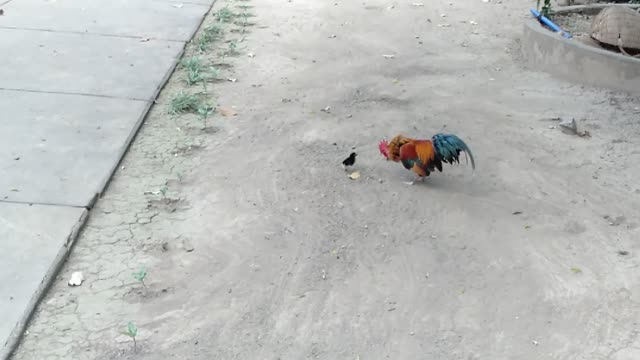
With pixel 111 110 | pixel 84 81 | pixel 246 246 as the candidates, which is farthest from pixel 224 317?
pixel 84 81

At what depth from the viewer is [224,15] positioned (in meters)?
8.14

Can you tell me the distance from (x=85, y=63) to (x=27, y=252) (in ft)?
10.4

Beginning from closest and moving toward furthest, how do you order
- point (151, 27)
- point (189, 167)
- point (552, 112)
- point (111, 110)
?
point (189, 167)
point (111, 110)
point (552, 112)
point (151, 27)

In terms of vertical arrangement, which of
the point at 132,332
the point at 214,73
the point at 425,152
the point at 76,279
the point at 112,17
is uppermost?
the point at 425,152

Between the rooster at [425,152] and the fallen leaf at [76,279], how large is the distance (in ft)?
6.87

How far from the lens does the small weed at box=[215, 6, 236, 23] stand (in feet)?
26.5

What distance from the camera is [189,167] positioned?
4652 mm

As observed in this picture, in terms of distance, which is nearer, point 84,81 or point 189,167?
point 189,167

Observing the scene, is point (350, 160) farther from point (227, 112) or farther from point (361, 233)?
point (227, 112)

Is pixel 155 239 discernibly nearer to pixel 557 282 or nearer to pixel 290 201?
pixel 290 201

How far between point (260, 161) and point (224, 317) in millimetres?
1733

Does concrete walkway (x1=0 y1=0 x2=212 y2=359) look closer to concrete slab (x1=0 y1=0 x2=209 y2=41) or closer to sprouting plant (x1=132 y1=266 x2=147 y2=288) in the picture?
concrete slab (x1=0 y1=0 x2=209 y2=41)

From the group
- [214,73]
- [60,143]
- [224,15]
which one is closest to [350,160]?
[60,143]

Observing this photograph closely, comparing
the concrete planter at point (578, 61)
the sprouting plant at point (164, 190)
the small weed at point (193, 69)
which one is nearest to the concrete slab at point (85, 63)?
the small weed at point (193, 69)
